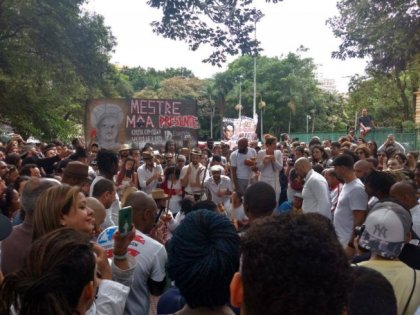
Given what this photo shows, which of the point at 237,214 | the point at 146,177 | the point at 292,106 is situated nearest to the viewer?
the point at 237,214

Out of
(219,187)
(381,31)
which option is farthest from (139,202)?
(381,31)

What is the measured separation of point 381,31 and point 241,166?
14.4 ft

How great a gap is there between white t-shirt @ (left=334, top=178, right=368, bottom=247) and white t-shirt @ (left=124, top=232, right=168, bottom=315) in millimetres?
2956

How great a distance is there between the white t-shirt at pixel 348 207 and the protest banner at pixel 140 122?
763 cm

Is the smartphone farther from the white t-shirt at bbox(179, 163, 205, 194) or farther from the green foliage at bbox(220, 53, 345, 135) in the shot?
the green foliage at bbox(220, 53, 345, 135)

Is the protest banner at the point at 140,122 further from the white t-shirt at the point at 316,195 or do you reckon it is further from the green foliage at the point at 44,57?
the green foliage at the point at 44,57

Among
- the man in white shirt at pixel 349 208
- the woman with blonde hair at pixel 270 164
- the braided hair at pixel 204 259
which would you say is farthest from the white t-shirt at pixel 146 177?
the braided hair at pixel 204 259

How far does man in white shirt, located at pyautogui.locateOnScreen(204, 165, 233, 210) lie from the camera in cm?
986

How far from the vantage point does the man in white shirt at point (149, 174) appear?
10.5 m

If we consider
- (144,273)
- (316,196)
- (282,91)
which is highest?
(282,91)

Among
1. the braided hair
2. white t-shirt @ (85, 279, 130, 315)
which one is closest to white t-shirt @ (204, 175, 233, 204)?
white t-shirt @ (85, 279, 130, 315)

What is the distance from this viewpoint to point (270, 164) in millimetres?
10352

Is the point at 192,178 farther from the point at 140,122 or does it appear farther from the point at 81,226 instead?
the point at 81,226

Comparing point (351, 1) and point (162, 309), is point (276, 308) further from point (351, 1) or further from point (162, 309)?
point (351, 1)
